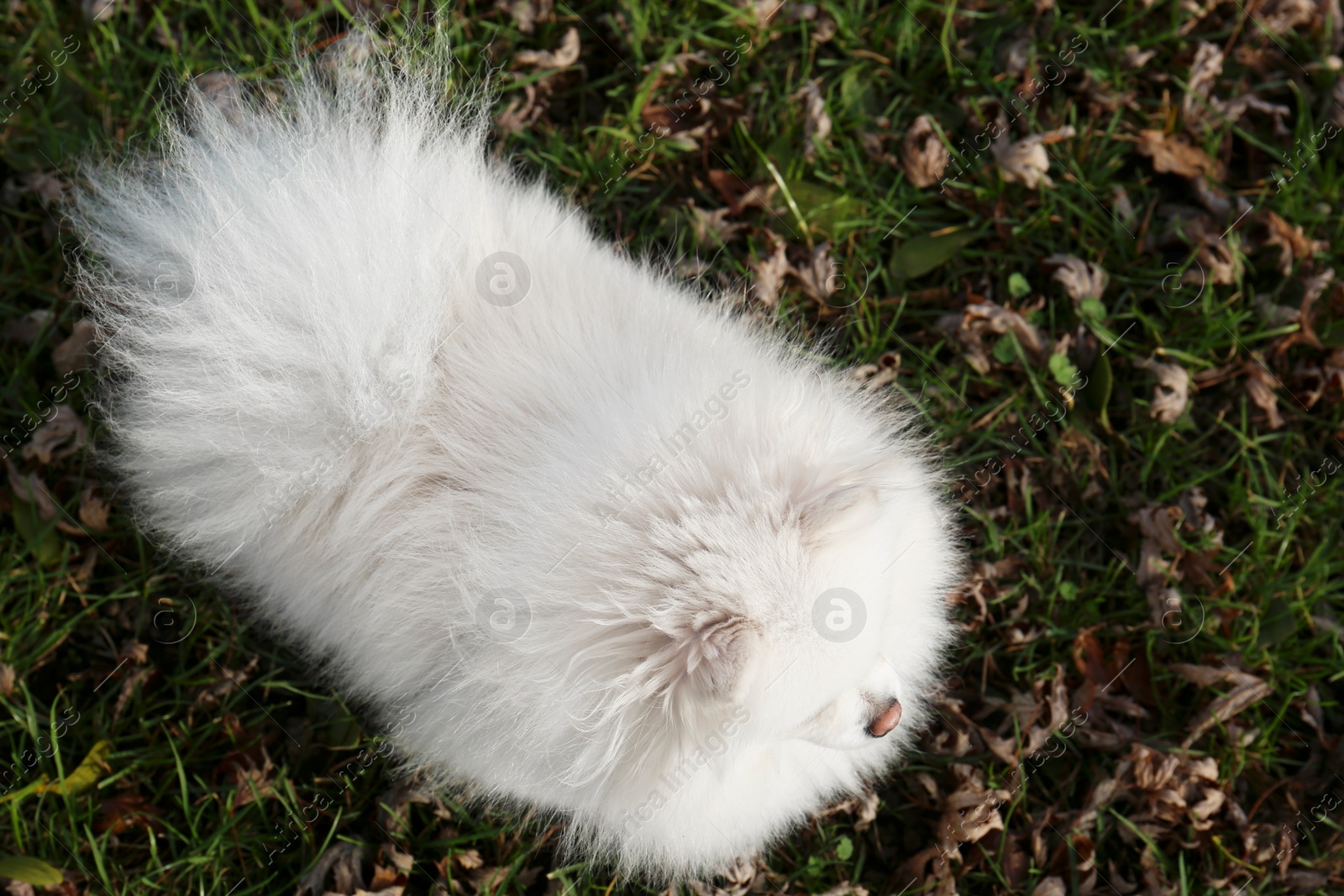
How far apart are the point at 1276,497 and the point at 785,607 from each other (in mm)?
2532

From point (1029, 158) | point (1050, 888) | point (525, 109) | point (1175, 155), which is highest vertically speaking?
point (525, 109)

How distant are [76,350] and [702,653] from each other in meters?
2.86

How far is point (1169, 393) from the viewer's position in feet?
10.7

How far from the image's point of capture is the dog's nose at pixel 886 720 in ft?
7.12

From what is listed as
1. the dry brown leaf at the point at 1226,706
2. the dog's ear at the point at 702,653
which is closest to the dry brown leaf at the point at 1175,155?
the dry brown leaf at the point at 1226,706

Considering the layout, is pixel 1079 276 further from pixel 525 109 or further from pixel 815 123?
pixel 525 109

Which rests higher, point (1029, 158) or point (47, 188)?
point (47, 188)

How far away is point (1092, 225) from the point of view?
3398mm

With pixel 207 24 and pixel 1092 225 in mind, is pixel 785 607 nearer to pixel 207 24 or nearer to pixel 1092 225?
pixel 1092 225

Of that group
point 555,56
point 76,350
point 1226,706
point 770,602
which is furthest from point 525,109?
point 1226,706

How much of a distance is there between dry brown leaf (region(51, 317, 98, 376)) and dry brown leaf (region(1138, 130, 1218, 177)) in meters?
4.26

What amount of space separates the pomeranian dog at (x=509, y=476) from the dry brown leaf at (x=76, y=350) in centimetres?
72

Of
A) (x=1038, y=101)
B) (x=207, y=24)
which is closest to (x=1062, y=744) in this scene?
(x=1038, y=101)

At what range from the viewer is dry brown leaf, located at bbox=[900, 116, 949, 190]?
335cm
